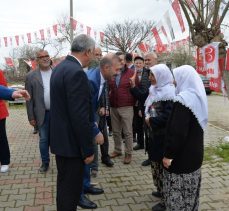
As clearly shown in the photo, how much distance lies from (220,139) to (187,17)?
277 centimetres

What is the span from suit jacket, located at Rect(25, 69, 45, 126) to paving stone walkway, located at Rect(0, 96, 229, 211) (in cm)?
93

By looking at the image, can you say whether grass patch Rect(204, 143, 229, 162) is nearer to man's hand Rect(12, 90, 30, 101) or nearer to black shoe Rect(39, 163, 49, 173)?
black shoe Rect(39, 163, 49, 173)

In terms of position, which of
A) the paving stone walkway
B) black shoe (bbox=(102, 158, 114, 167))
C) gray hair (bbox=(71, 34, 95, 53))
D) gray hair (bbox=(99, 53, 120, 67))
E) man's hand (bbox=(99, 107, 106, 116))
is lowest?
the paving stone walkway

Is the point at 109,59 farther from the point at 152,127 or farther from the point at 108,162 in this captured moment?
the point at 108,162

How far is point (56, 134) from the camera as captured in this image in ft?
9.82

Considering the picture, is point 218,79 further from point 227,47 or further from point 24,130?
point 24,130

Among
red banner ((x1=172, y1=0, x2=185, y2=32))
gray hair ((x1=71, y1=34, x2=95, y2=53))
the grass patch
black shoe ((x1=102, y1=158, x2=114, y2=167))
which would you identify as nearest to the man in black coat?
black shoe ((x1=102, y1=158, x2=114, y2=167))

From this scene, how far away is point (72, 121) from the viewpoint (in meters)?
2.87

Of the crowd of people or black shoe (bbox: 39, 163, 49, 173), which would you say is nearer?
the crowd of people

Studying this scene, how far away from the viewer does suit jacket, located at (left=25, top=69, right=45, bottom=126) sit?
5.32 m

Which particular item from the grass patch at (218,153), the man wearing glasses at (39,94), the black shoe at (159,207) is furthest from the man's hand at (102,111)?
the grass patch at (218,153)

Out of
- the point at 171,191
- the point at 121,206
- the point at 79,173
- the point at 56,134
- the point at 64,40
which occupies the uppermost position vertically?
the point at 64,40

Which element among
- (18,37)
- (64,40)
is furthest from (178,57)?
(18,37)

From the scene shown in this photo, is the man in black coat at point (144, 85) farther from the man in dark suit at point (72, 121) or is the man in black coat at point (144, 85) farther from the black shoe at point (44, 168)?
the man in dark suit at point (72, 121)
